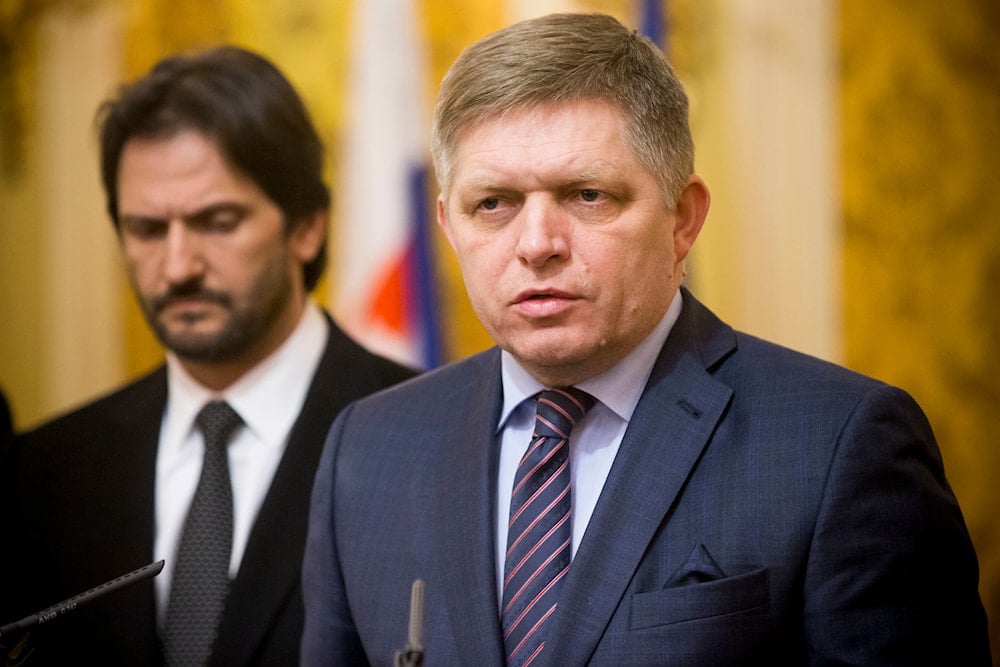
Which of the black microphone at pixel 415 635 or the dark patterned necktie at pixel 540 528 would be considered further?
the dark patterned necktie at pixel 540 528

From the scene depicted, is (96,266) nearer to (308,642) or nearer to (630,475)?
(308,642)

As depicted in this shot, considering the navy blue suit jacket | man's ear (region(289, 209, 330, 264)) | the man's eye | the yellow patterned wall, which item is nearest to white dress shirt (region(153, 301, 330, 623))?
man's ear (region(289, 209, 330, 264))

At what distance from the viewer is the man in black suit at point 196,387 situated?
79.2 inches

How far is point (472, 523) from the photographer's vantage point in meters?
1.63

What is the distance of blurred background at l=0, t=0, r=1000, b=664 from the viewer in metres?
3.60

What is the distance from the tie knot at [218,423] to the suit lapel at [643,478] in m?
0.83

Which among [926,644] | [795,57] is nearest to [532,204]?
[926,644]

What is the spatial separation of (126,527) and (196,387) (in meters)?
0.28

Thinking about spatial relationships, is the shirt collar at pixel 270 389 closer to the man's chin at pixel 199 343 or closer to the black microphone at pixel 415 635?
the man's chin at pixel 199 343

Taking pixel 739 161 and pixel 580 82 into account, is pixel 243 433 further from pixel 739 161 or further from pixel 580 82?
pixel 739 161

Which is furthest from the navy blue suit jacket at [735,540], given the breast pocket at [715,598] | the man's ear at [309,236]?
the man's ear at [309,236]

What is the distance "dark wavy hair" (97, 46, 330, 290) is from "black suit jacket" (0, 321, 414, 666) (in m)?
0.27

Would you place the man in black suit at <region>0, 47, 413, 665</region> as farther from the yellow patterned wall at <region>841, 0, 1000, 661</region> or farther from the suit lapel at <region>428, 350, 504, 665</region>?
the yellow patterned wall at <region>841, 0, 1000, 661</region>

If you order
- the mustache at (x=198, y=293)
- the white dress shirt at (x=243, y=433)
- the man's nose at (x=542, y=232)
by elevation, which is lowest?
the white dress shirt at (x=243, y=433)
